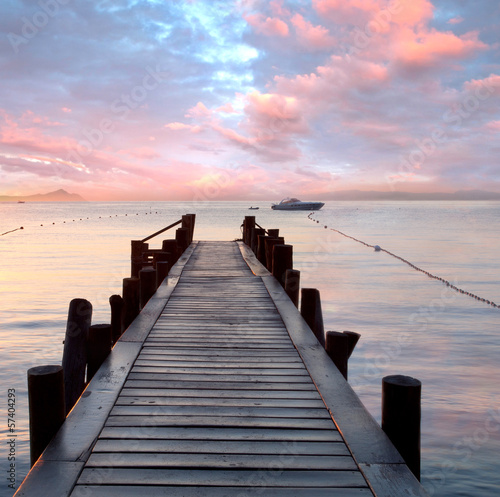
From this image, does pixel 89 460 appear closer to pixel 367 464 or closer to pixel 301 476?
pixel 301 476

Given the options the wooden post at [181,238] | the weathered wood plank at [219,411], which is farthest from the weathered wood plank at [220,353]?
the wooden post at [181,238]

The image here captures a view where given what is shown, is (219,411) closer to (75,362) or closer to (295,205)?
(75,362)

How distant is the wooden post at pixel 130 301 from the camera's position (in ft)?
23.1

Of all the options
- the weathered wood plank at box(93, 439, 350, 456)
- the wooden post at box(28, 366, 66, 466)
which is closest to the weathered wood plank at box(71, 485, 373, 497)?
the weathered wood plank at box(93, 439, 350, 456)

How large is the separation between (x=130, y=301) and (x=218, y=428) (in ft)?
12.7

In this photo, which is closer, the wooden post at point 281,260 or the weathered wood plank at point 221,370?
the weathered wood plank at point 221,370

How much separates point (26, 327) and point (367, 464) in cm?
1361

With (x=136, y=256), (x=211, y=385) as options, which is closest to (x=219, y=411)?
(x=211, y=385)

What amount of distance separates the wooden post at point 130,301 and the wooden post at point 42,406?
345 cm

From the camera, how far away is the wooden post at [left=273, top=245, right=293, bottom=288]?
966cm

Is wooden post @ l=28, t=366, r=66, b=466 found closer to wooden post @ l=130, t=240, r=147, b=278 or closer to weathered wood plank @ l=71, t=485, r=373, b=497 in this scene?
weathered wood plank @ l=71, t=485, r=373, b=497

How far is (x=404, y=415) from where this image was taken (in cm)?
337

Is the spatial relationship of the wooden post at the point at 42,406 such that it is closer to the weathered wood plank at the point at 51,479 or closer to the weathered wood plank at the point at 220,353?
the weathered wood plank at the point at 51,479

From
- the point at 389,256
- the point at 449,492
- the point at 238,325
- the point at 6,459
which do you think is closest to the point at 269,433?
the point at 238,325
